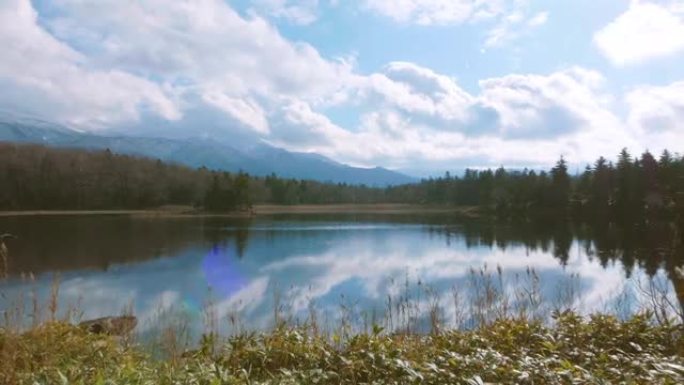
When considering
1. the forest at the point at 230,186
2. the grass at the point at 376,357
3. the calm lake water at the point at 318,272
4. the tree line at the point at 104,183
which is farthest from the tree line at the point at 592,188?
the tree line at the point at 104,183

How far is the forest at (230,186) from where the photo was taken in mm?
52438

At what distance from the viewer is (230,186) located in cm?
8019

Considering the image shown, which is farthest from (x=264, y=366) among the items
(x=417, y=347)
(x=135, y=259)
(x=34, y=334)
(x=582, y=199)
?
(x=582, y=199)

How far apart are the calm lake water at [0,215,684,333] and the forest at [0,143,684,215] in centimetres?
1375

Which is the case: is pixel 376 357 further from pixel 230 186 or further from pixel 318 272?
pixel 230 186

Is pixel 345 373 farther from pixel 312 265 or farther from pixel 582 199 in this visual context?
pixel 582 199

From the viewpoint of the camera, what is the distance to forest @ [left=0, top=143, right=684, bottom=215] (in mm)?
52438

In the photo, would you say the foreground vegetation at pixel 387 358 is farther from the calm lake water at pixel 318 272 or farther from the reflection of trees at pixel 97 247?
the reflection of trees at pixel 97 247

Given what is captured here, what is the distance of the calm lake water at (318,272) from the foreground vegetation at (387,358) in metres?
1.01

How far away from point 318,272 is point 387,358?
1712 centimetres

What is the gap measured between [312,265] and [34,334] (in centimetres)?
1887

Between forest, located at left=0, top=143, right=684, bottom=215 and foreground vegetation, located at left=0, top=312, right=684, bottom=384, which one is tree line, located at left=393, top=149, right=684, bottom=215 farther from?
foreground vegetation, located at left=0, top=312, right=684, bottom=384

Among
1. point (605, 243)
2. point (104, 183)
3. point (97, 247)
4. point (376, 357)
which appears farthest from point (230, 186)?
point (376, 357)

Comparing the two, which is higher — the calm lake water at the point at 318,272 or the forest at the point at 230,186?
the forest at the point at 230,186
